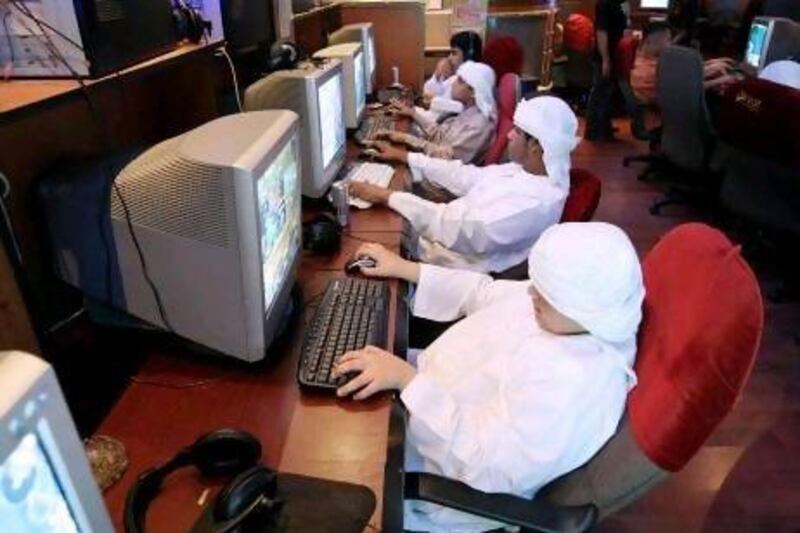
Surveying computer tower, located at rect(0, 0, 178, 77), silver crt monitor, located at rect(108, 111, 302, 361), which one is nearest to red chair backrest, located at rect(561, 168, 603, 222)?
silver crt monitor, located at rect(108, 111, 302, 361)

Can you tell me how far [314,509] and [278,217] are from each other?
1.68ft

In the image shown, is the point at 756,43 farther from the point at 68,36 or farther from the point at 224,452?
the point at 224,452

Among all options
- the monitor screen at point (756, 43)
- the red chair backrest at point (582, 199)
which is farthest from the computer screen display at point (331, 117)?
the monitor screen at point (756, 43)

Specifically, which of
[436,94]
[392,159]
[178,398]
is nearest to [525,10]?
[436,94]

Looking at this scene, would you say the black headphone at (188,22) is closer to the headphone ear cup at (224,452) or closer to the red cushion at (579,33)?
the headphone ear cup at (224,452)

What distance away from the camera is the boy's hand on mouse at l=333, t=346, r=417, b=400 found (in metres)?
0.97

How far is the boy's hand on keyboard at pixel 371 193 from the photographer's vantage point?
1860mm

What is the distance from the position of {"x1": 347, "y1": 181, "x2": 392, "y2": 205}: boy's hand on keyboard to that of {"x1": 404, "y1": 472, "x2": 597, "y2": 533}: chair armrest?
1.10m

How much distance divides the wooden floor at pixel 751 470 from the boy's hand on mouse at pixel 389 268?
2.99ft

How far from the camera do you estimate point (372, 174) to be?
2104mm

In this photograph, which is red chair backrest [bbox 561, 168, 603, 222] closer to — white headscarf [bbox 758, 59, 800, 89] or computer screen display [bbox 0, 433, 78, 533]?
computer screen display [bbox 0, 433, 78, 533]

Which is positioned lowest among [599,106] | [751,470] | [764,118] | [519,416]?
[751,470]

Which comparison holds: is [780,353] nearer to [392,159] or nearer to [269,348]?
[392,159]

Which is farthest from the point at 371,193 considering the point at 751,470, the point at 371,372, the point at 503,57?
the point at 503,57
